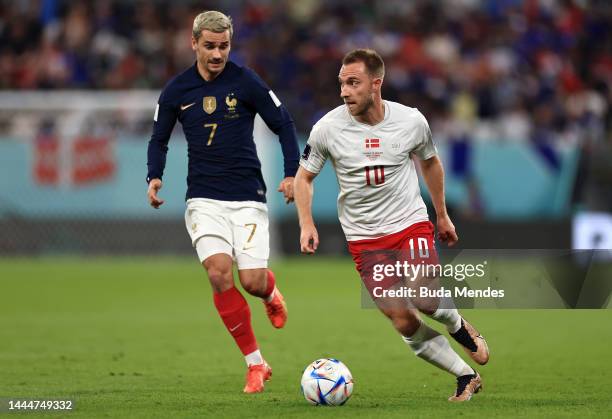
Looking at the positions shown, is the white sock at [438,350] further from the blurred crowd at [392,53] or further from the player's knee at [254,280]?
the blurred crowd at [392,53]

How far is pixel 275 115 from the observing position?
843cm

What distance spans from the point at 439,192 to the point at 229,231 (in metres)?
1.54

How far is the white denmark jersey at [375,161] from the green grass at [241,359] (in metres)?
1.14

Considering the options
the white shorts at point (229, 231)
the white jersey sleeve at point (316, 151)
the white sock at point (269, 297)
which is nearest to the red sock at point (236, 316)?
the white shorts at point (229, 231)

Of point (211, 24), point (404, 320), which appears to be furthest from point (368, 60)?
point (404, 320)

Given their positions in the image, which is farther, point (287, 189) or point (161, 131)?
point (161, 131)

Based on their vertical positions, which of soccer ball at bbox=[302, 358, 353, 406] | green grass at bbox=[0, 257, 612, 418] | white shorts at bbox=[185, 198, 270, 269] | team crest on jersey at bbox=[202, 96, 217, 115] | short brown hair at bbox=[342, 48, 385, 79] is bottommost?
green grass at bbox=[0, 257, 612, 418]

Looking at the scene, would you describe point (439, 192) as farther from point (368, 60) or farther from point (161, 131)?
point (161, 131)

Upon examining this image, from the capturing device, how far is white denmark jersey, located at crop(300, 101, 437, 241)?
746 cm

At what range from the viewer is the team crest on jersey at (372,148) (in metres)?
7.44

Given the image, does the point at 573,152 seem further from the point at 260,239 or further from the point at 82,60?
A: the point at 260,239

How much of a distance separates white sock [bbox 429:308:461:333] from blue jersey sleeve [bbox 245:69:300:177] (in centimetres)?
158

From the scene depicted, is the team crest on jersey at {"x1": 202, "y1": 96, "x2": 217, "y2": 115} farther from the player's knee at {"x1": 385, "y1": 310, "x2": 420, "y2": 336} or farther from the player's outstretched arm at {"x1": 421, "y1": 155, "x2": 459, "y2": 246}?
the player's knee at {"x1": 385, "y1": 310, "x2": 420, "y2": 336}

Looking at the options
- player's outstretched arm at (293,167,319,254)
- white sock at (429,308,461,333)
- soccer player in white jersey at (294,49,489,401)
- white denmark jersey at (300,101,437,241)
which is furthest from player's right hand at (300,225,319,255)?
white sock at (429,308,461,333)
